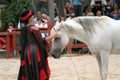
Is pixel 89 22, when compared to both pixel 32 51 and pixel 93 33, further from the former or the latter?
pixel 32 51

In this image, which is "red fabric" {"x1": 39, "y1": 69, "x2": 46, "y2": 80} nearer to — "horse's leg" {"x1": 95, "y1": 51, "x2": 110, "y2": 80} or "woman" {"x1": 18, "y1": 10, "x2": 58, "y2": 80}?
"woman" {"x1": 18, "y1": 10, "x2": 58, "y2": 80}

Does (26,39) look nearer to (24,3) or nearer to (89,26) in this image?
(89,26)

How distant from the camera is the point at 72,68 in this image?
9.44 metres

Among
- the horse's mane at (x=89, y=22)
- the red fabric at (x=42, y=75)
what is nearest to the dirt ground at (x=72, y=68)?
the horse's mane at (x=89, y=22)

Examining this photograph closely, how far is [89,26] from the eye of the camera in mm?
Answer: 6992

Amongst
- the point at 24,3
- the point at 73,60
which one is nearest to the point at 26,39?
the point at 73,60

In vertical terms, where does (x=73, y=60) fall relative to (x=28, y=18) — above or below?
below

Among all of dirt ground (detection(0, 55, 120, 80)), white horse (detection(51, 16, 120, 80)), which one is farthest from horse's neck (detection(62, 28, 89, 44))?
dirt ground (detection(0, 55, 120, 80))

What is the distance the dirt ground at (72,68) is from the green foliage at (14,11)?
190cm

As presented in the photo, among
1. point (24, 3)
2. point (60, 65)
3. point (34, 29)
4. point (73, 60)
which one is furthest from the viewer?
point (24, 3)

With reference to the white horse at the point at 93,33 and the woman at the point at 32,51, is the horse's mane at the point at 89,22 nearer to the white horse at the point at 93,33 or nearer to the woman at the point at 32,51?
the white horse at the point at 93,33

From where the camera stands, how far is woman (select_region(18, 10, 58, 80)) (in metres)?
5.63

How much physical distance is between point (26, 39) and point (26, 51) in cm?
18

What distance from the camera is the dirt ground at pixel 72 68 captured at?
8.40 meters
